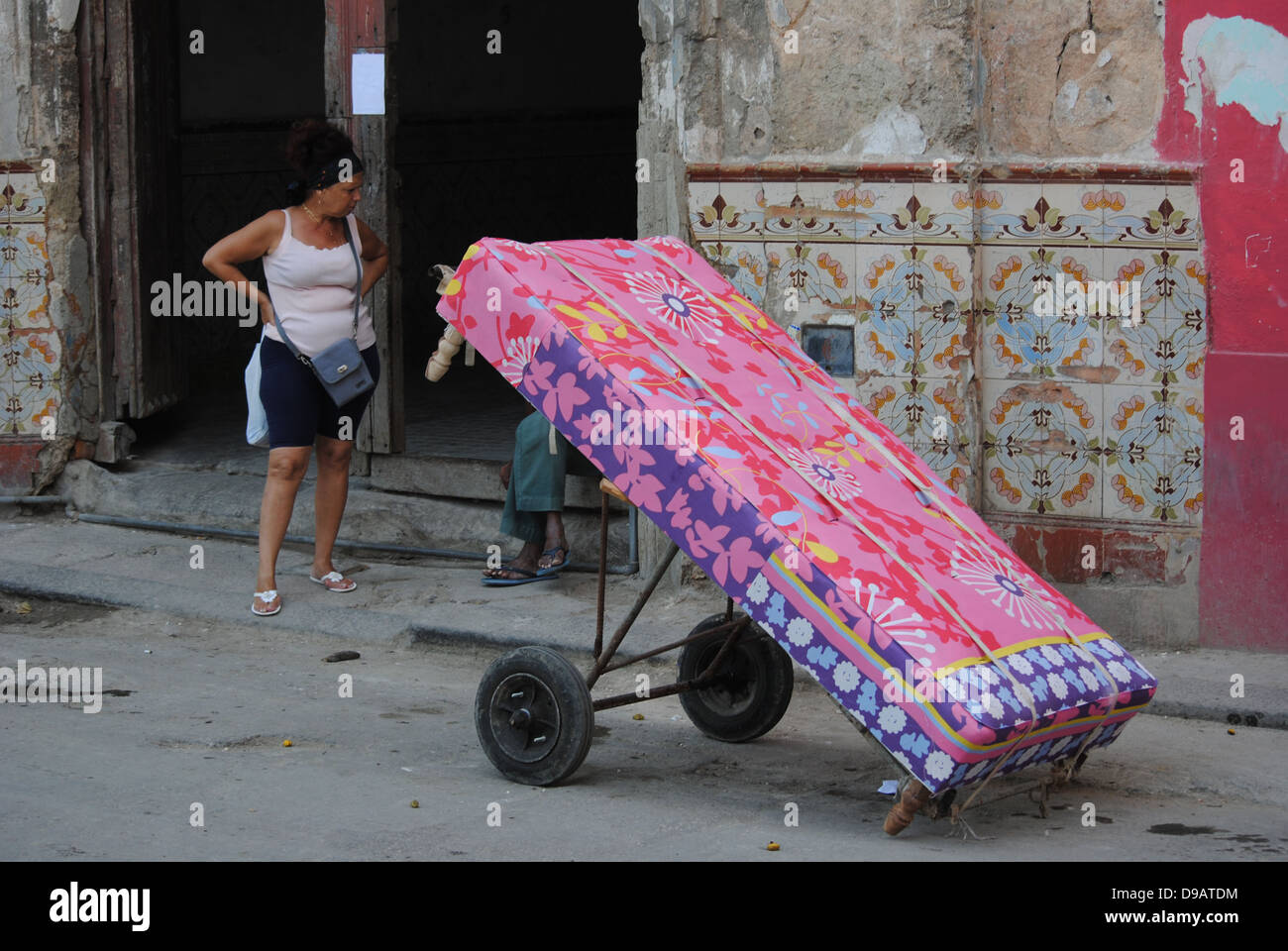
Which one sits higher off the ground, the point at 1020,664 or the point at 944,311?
the point at 944,311

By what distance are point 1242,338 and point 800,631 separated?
2626mm

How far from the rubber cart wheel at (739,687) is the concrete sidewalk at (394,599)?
78cm

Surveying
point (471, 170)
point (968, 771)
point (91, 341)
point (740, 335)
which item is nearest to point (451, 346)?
point (740, 335)

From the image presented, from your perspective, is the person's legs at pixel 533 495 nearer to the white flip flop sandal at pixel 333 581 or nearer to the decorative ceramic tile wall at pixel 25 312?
the white flip flop sandal at pixel 333 581

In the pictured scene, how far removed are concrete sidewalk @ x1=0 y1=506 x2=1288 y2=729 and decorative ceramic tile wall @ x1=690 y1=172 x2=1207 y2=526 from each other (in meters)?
0.69

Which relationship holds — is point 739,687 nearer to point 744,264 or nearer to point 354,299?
point 744,264

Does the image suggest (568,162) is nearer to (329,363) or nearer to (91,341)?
(91,341)

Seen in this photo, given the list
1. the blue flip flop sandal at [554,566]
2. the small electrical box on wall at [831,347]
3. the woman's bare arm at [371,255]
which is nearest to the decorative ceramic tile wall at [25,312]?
the woman's bare arm at [371,255]

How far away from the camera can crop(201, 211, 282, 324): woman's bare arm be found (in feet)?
21.0

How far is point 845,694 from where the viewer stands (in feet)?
13.5

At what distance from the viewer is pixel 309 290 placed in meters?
6.54

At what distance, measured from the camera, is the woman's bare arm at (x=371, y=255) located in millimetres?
6805

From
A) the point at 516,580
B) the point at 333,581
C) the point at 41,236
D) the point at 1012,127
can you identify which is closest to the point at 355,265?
the point at 333,581

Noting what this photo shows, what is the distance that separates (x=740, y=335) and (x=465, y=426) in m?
4.02
